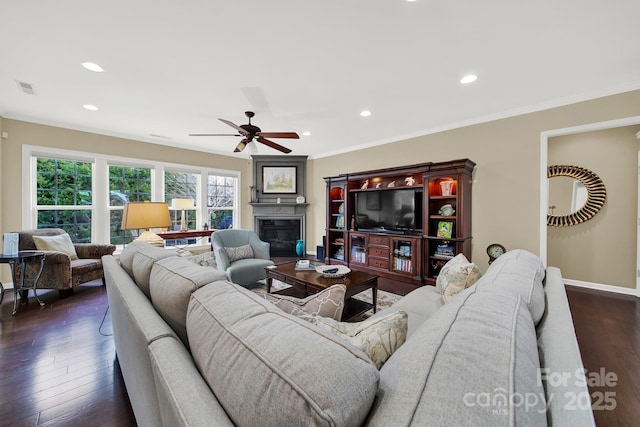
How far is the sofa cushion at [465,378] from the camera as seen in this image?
1.53 ft

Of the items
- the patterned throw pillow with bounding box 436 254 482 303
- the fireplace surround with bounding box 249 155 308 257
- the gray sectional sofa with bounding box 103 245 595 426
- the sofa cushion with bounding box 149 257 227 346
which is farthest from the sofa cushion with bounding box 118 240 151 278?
the fireplace surround with bounding box 249 155 308 257

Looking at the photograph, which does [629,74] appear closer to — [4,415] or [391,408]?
[391,408]

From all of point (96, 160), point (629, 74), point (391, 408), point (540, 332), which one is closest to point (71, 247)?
point (96, 160)

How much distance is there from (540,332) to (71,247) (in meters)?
5.23

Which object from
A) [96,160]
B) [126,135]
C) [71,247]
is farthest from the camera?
[126,135]

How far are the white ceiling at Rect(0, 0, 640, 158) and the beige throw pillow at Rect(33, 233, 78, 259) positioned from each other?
1794 millimetres

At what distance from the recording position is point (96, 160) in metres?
4.31

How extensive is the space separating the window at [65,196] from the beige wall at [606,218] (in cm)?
775

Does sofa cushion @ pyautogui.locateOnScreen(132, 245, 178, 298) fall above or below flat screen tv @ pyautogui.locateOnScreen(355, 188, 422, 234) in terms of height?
below

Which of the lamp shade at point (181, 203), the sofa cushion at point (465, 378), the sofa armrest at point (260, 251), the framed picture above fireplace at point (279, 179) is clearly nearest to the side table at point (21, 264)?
the lamp shade at point (181, 203)

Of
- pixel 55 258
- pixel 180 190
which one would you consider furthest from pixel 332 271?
pixel 180 190

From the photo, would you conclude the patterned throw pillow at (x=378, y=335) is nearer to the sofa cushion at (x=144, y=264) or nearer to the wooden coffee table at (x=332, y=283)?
→ the sofa cushion at (x=144, y=264)

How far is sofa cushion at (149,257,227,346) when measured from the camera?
1.04 meters

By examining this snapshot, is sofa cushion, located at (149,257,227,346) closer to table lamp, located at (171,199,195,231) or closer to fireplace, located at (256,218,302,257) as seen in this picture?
table lamp, located at (171,199,195,231)
